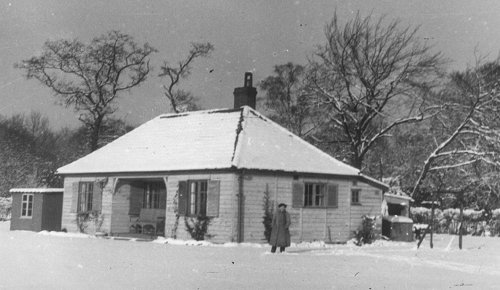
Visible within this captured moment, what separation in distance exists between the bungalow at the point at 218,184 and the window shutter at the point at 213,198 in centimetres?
3

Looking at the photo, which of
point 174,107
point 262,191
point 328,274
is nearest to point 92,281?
point 328,274

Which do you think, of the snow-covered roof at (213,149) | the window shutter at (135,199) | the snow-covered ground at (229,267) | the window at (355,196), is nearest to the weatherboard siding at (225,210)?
the snow-covered roof at (213,149)

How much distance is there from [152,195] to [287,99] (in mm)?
20315

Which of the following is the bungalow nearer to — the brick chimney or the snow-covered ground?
the brick chimney

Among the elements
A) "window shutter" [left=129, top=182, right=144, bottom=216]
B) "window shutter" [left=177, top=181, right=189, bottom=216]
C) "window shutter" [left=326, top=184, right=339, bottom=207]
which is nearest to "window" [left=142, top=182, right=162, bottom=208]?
"window shutter" [left=129, top=182, right=144, bottom=216]

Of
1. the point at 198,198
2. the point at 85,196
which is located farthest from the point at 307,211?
the point at 85,196

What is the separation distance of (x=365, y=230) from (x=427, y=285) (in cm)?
1263

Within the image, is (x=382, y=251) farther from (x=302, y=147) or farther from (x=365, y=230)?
(x=302, y=147)

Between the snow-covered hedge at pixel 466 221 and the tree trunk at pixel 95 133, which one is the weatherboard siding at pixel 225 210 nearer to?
the snow-covered hedge at pixel 466 221

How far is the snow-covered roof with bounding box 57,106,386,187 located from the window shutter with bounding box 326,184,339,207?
55cm

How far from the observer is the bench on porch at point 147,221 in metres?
27.2

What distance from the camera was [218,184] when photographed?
2359 centimetres

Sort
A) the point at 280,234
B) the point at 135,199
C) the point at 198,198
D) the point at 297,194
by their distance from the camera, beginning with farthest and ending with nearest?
the point at 135,199 < the point at 297,194 < the point at 198,198 < the point at 280,234

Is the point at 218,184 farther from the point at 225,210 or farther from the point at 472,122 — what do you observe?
the point at 472,122
